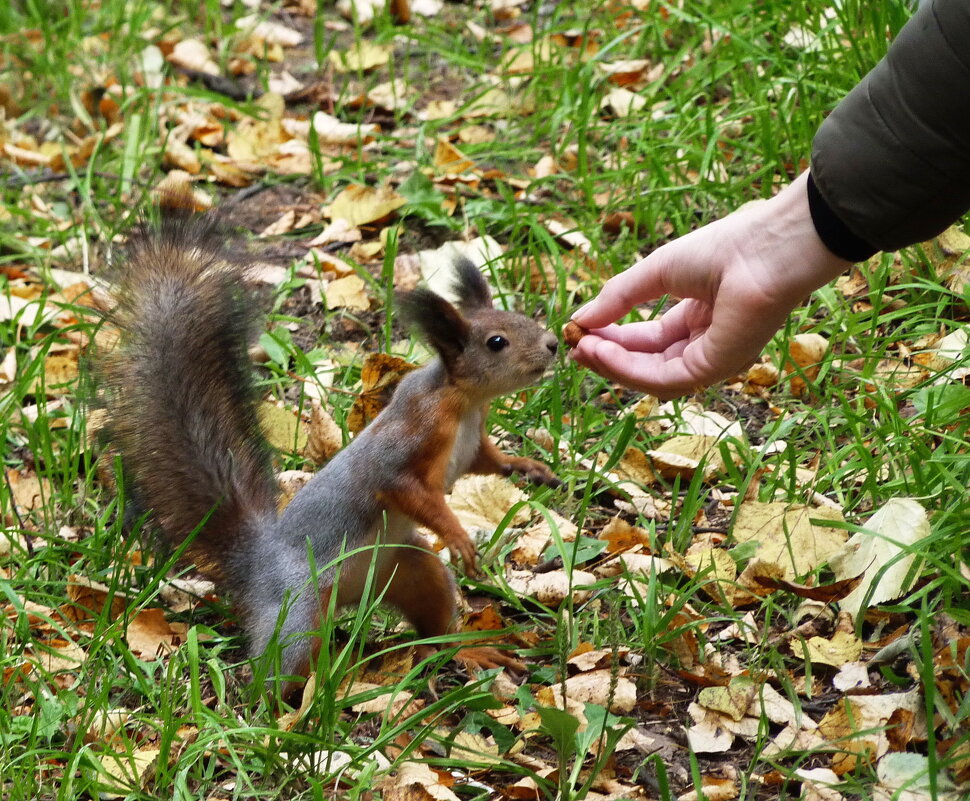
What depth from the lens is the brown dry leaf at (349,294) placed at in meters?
2.68

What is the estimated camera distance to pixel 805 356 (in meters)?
2.28

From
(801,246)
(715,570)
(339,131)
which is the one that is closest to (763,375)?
(715,570)

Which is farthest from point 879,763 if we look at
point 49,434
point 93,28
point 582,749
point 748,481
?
point 93,28

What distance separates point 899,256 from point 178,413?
1406mm

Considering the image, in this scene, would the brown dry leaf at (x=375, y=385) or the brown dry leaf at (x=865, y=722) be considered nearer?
the brown dry leaf at (x=865, y=722)

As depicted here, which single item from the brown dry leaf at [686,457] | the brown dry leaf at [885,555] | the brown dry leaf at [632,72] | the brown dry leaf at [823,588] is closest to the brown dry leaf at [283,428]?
the brown dry leaf at [686,457]

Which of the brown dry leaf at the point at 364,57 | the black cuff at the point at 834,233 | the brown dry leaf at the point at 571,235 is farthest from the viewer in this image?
the brown dry leaf at the point at 364,57

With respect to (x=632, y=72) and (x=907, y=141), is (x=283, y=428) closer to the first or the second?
(x=907, y=141)

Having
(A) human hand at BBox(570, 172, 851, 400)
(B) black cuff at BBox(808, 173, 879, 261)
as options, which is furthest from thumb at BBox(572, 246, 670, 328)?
(B) black cuff at BBox(808, 173, 879, 261)

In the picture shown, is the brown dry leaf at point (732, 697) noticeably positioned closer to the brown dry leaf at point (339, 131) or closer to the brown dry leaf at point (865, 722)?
the brown dry leaf at point (865, 722)

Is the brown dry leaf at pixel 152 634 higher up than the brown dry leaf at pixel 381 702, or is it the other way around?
the brown dry leaf at pixel 152 634

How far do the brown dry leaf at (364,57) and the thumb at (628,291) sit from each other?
1973mm

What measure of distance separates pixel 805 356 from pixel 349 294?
1.01m

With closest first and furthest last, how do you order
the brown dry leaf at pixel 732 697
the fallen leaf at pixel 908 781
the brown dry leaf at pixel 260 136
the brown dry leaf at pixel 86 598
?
1. the fallen leaf at pixel 908 781
2. the brown dry leaf at pixel 732 697
3. the brown dry leaf at pixel 86 598
4. the brown dry leaf at pixel 260 136
